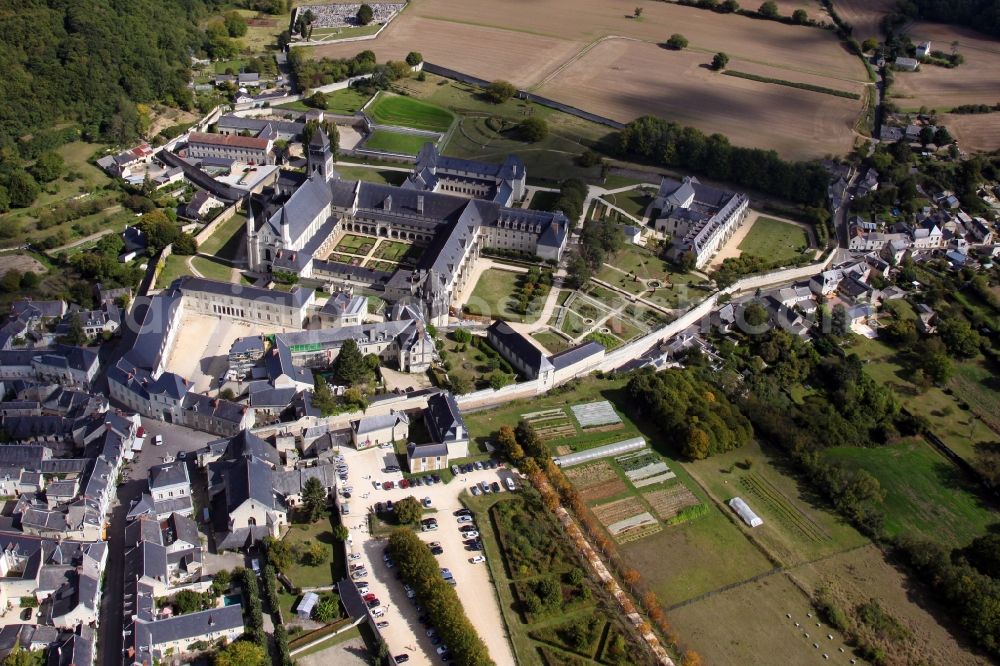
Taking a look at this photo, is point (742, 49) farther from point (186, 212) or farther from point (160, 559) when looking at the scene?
point (160, 559)

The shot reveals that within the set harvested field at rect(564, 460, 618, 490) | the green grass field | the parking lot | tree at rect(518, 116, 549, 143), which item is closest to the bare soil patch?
the parking lot

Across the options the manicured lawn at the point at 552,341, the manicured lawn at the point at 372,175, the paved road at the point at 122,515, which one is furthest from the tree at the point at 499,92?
the paved road at the point at 122,515

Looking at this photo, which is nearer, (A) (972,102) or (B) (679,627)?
(B) (679,627)

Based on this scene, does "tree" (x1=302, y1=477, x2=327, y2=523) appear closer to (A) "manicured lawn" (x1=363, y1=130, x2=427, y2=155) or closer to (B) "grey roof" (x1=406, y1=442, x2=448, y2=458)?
(B) "grey roof" (x1=406, y1=442, x2=448, y2=458)

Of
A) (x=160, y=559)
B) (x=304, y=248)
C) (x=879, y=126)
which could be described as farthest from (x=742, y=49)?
(x=160, y=559)

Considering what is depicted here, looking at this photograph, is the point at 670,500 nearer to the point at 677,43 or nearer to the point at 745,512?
the point at 745,512

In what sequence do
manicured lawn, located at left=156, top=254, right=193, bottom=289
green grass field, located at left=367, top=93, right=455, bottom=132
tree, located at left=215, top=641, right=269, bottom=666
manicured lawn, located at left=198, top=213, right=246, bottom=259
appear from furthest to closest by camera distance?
green grass field, located at left=367, top=93, right=455, bottom=132 → manicured lawn, located at left=198, top=213, right=246, bottom=259 → manicured lawn, located at left=156, top=254, right=193, bottom=289 → tree, located at left=215, top=641, right=269, bottom=666

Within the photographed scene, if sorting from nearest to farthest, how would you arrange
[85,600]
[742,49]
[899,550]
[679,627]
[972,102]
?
1. [85,600]
2. [679,627]
3. [899,550]
4. [972,102]
5. [742,49]
